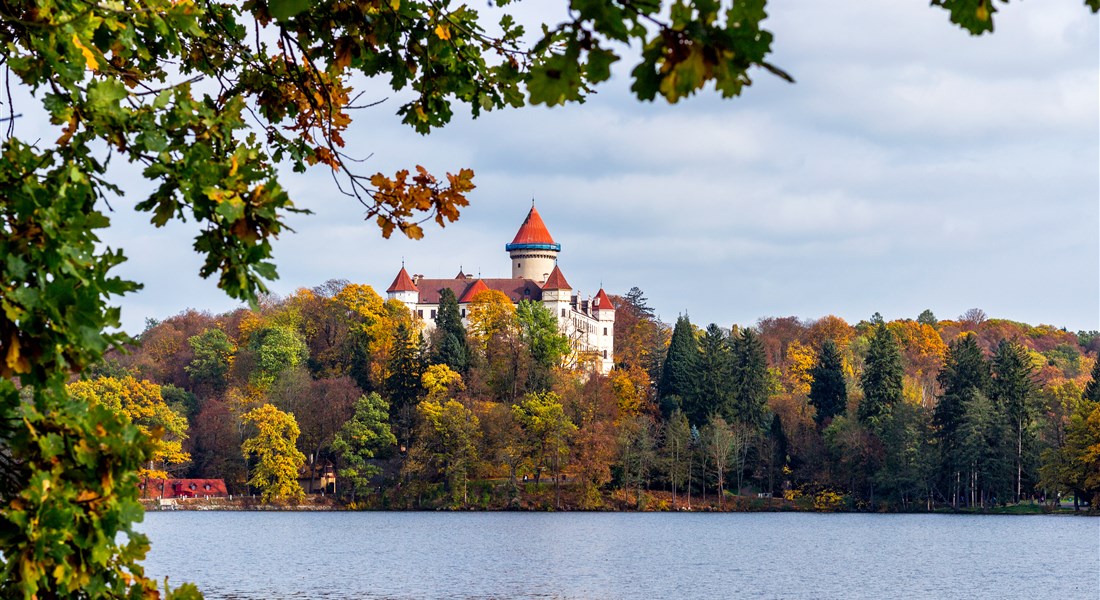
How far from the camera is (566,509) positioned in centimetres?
6806

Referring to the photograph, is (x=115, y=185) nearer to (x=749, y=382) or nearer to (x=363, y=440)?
(x=363, y=440)

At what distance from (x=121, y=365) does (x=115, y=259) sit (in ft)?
249

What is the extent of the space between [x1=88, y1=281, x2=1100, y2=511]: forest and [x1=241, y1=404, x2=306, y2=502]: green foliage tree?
0.36 ft

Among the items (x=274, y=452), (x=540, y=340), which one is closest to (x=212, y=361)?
(x=274, y=452)

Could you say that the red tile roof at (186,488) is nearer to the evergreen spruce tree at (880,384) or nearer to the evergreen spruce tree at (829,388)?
the evergreen spruce tree at (829,388)

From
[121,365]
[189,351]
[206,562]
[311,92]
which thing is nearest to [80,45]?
[311,92]

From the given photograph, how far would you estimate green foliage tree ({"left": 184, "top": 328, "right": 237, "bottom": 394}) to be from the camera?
84.4 metres

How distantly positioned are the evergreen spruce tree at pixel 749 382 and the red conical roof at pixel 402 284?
26.8 m

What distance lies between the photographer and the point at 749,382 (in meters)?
77.8

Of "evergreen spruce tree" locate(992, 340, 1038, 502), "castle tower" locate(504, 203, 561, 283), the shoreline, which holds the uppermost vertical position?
"castle tower" locate(504, 203, 561, 283)

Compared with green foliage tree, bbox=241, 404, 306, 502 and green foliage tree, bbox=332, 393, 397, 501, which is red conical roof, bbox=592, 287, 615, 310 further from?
green foliage tree, bbox=241, 404, 306, 502

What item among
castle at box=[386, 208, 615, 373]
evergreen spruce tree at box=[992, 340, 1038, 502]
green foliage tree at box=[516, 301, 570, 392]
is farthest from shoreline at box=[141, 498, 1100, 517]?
castle at box=[386, 208, 615, 373]

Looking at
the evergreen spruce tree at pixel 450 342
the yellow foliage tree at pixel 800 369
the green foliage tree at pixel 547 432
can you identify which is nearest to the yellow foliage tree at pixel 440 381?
the evergreen spruce tree at pixel 450 342

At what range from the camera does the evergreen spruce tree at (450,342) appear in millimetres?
76062
